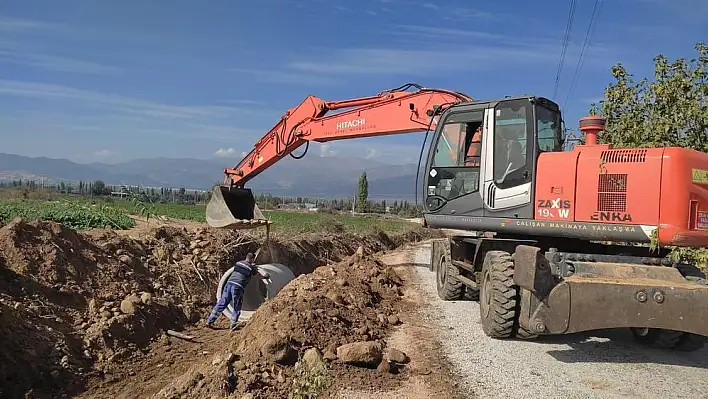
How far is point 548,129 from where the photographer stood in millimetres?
8242

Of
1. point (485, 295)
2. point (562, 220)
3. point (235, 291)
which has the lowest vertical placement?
point (235, 291)

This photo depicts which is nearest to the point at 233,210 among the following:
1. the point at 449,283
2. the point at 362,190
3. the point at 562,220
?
the point at 449,283

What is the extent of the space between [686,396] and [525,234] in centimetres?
285

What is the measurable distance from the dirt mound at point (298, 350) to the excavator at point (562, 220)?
1701mm

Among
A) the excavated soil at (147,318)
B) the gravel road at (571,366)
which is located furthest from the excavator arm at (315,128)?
the gravel road at (571,366)

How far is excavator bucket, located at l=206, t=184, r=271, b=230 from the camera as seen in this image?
12.7 m

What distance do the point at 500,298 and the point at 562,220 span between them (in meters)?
1.26

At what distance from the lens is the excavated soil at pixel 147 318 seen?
634cm

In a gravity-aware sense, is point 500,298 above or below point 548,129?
below

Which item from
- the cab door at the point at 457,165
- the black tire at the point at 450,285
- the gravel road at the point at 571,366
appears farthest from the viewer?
the black tire at the point at 450,285

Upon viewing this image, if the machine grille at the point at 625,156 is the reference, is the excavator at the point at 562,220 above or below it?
below

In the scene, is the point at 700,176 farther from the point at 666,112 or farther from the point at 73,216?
the point at 73,216

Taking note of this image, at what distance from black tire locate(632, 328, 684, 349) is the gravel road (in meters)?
0.11

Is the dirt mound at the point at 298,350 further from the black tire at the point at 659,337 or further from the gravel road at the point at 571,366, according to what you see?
the black tire at the point at 659,337
